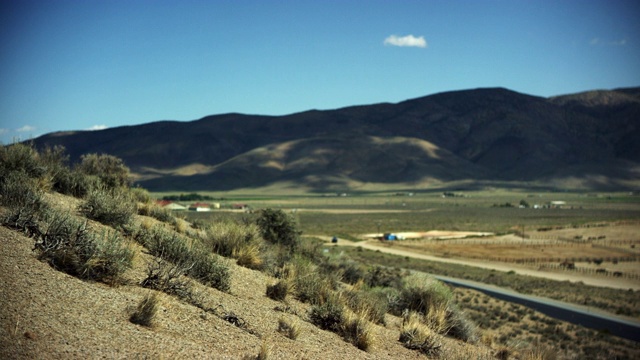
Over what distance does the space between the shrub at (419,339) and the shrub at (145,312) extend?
5239mm

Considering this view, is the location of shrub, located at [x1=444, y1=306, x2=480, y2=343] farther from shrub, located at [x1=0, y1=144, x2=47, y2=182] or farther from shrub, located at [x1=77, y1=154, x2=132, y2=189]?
shrub, located at [x1=77, y1=154, x2=132, y2=189]

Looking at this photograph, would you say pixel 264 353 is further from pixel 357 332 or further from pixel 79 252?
pixel 79 252

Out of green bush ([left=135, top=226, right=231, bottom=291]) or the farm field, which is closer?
green bush ([left=135, top=226, right=231, bottom=291])

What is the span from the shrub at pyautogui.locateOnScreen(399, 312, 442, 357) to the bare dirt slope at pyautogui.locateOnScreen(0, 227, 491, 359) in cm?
36

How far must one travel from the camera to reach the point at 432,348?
11.4 m

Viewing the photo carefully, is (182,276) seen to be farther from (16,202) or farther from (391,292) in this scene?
(391,292)

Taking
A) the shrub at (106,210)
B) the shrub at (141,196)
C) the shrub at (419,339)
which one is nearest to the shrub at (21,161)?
the shrub at (106,210)

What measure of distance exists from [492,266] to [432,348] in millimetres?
50506

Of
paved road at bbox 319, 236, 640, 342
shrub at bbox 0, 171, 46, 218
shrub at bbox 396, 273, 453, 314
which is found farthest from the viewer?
paved road at bbox 319, 236, 640, 342

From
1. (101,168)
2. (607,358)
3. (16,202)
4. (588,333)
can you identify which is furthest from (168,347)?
(588,333)

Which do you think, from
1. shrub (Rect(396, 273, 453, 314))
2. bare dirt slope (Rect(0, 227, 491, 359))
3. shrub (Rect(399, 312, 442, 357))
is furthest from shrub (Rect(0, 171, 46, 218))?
shrub (Rect(396, 273, 453, 314))

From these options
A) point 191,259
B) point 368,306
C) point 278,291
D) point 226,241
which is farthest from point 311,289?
point 226,241

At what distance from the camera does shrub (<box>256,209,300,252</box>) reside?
20.8 metres

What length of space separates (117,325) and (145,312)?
46cm
